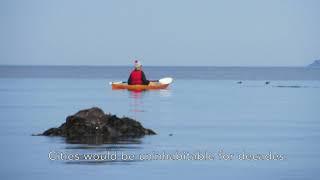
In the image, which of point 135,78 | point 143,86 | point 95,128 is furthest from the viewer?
point 143,86

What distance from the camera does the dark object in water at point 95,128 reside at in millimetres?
37562

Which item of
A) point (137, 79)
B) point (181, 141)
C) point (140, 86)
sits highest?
point (137, 79)

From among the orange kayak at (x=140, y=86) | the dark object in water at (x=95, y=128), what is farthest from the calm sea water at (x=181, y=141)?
the orange kayak at (x=140, y=86)

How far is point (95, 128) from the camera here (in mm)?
37938

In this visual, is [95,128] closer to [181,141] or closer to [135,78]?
[181,141]

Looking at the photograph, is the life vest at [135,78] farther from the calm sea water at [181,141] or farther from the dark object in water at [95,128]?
the dark object in water at [95,128]

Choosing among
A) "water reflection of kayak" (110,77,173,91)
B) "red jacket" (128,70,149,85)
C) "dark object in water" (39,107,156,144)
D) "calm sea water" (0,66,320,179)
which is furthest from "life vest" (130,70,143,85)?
"dark object in water" (39,107,156,144)

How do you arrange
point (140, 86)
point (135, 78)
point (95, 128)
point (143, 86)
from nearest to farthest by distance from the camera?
1. point (95, 128)
2. point (135, 78)
3. point (140, 86)
4. point (143, 86)

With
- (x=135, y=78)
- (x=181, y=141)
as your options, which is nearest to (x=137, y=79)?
(x=135, y=78)

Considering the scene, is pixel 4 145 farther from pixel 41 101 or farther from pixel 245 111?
pixel 41 101

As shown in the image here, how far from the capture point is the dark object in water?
3756 cm

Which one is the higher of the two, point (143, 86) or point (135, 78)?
point (135, 78)

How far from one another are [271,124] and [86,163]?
716 inches

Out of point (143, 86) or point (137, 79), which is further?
point (143, 86)
